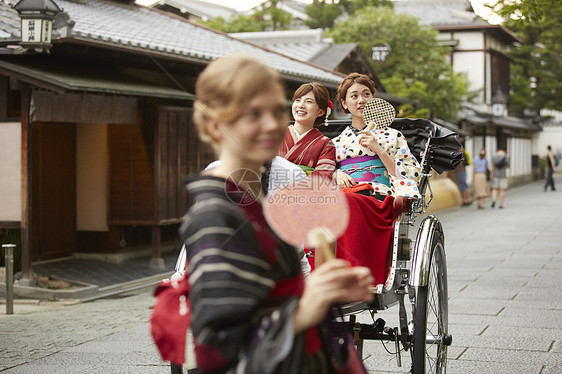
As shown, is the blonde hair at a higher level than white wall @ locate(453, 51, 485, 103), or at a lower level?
lower

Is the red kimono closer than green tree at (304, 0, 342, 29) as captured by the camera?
Yes

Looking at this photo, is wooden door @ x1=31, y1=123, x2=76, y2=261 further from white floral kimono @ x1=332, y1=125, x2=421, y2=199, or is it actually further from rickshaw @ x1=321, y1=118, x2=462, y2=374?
white floral kimono @ x1=332, y1=125, x2=421, y2=199

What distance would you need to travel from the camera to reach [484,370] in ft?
17.8

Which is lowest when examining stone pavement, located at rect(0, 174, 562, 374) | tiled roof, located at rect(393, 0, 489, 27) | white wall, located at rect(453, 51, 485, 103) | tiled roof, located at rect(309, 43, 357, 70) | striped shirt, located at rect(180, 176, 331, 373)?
stone pavement, located at rect(0, 174, 562, 374)

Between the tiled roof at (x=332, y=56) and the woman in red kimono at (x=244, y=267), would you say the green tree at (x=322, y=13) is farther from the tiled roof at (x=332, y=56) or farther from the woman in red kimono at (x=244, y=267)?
the woman in red kimono at (x=244, y=267)

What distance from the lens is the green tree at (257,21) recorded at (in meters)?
25.7

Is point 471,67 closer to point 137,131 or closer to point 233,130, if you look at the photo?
point 137,131

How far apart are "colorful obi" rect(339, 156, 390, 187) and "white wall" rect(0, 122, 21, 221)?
643 centimetres

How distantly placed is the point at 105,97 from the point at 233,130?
30.8 ft

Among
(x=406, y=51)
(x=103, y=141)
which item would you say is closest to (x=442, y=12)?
(x=406, y=51)

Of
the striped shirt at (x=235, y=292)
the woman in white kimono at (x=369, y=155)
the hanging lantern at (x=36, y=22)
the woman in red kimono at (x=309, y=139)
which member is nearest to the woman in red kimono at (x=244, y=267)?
the striped shirt at (x=235, y=292)

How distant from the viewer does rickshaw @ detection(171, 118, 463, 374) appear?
4.21m

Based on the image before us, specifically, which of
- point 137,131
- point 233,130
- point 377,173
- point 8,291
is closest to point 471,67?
point 137,131

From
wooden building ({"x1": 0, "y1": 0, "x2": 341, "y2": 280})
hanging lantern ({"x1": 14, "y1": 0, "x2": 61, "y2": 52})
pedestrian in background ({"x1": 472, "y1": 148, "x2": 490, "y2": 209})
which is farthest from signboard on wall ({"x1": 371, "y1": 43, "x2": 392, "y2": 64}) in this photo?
hanging lantern ({"x1": 14, "y1": 0, "x2": 61, "y2": 52})
